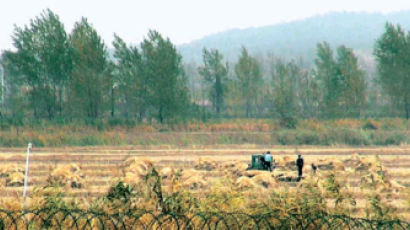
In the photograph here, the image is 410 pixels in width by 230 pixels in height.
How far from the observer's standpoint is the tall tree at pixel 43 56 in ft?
165

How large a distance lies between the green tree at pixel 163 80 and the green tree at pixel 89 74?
12.3ft

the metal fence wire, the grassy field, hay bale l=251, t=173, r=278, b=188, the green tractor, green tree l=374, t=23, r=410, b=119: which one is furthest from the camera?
green tree l=374, t=23, r=410, b=119

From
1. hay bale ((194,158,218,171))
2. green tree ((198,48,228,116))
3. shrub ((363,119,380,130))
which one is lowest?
hay bale ((194,158,218,171))

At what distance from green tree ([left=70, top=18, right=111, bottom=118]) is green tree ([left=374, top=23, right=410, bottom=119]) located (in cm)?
2635

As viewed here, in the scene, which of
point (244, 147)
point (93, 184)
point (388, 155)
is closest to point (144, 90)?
point (244, 147)

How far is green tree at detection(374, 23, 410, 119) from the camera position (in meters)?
55.5

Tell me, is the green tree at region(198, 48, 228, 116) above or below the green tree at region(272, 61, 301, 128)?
above

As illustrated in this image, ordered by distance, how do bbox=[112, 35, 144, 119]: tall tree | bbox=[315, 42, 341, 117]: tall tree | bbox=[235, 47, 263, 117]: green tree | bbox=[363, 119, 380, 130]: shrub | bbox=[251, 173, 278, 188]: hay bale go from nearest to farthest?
bbox=[251, 173, 278, 188]: hay bale < bbox=[363, 119, 380, 130]: shrub < bbox=[112, 35, 144, 119]: tall tree < bbox=[315, 42, 341, 117]: tall tree < bbox=[235, 47, 263, 117]: green tree

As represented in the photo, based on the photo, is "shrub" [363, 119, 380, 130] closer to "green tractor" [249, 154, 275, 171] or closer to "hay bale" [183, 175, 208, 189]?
"green tractor" [249, 154, 275, 171]

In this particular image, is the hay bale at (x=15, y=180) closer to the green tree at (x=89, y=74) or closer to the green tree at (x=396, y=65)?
the green tree at (x=89, y=74)

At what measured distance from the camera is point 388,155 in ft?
107

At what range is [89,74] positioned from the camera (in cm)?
4928

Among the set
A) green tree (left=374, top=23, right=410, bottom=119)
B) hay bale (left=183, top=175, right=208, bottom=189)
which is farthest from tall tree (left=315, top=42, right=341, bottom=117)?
hay bale (left=183, top=175, right=208, bottom=189)

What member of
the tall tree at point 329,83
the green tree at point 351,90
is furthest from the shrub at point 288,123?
the green tree at point 351,90
